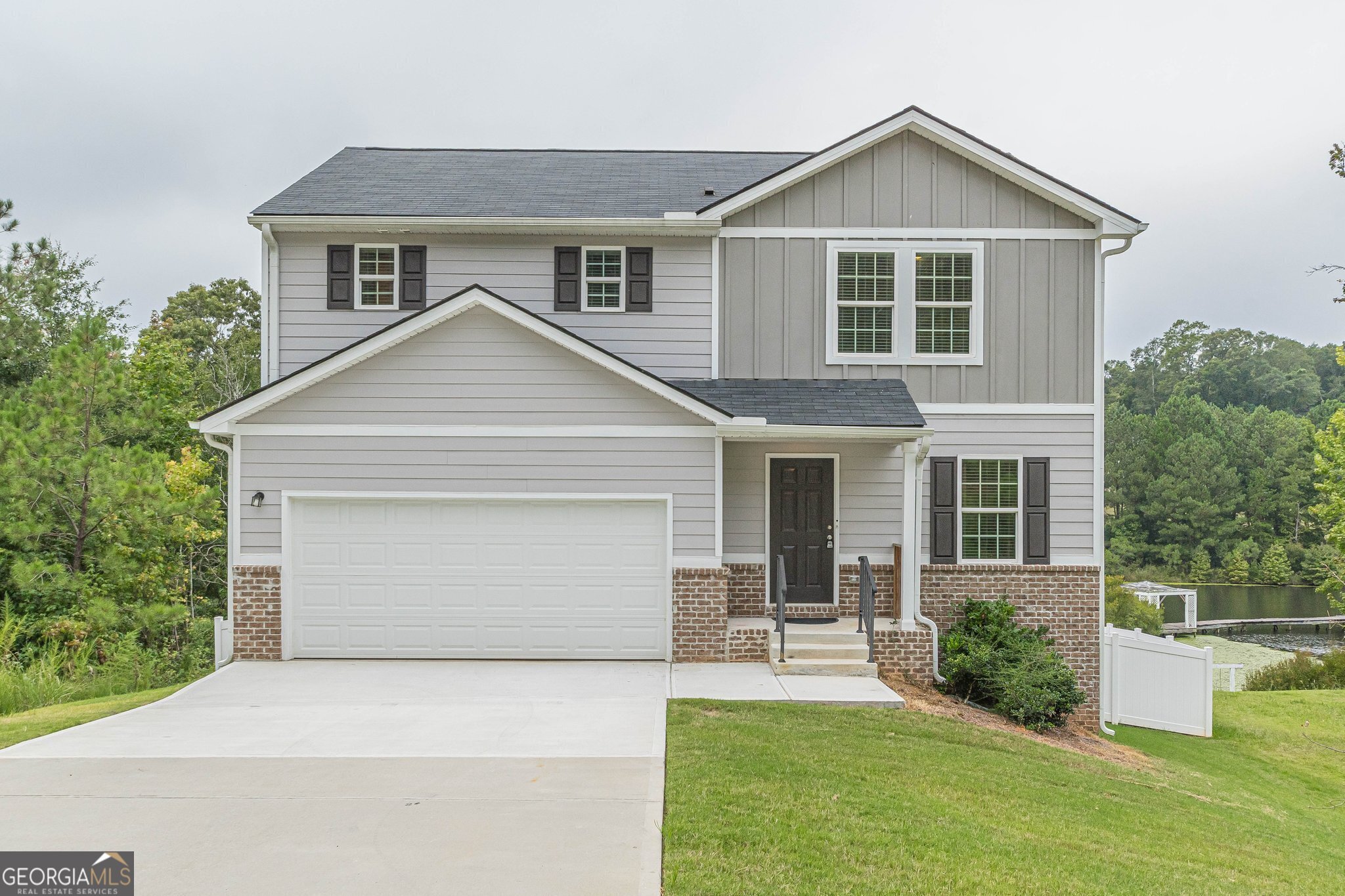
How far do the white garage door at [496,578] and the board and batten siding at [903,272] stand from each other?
3200 mm

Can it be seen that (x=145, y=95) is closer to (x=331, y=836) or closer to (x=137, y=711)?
(x=137, y=711)

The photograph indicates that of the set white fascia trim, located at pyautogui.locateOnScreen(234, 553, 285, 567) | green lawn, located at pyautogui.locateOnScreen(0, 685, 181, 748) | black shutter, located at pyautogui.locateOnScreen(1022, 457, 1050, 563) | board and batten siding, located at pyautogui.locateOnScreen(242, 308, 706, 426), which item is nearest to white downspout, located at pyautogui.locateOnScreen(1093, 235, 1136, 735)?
black shutter, located at pyautogui.locateOnScreen(1022, 457, 1050, 563)

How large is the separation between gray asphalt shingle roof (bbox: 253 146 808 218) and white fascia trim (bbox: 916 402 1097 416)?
4499mm

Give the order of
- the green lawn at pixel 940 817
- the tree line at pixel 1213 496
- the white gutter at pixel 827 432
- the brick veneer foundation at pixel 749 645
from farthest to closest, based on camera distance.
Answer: the tree line at pixel 1213 496, the brick veneer foundation at pixel 749 645, the white gutter at pixel 827 432, the green lawn at pixel 940 817

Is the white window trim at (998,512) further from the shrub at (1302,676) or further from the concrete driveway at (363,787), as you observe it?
the shrub at (1302,676)

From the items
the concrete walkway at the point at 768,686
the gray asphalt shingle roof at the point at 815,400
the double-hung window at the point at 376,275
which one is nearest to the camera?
the concrete walkway at the point at 768,686

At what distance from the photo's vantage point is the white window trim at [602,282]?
38.3 ft

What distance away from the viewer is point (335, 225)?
11398mm

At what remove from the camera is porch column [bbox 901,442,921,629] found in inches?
408

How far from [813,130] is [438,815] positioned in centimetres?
4702

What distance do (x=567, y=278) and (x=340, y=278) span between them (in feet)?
10.5

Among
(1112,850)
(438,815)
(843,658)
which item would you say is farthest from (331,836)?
(843,658)

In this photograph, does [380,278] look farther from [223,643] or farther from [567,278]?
[223,643]

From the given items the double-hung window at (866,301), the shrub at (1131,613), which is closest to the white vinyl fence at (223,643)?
the double-hung window at (866,301)
